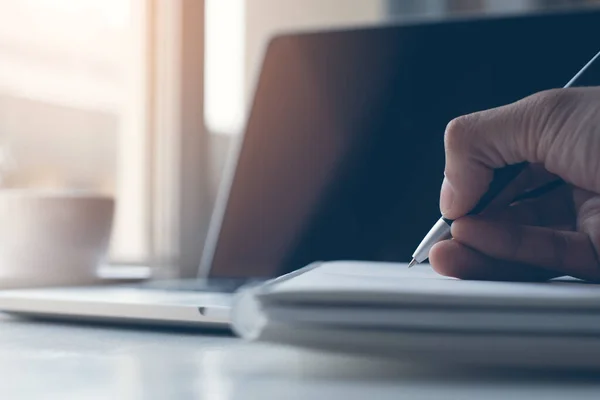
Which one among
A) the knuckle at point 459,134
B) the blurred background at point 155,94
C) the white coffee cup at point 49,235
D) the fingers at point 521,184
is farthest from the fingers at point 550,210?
the blurred background at point 155,94

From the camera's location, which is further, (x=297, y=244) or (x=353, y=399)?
(x=297, y=244)

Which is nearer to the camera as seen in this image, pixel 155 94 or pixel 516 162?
pixel 516 162

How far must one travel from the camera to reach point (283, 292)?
1.02 feet

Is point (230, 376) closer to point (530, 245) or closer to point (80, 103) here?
point (530, 245)

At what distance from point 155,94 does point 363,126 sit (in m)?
0.54

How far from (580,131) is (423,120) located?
38 cm

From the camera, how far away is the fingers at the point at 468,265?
444 mm

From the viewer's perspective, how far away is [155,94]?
4.11 feet

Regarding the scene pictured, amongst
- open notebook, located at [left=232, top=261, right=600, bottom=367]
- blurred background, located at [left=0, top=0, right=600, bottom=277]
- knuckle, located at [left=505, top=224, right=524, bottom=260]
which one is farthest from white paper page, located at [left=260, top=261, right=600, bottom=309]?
blurred background, located at [left=0, top=0, right=600, bottom=277]

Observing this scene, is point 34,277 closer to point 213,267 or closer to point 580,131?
point 213,267

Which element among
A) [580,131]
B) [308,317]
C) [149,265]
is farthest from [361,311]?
[149,265]

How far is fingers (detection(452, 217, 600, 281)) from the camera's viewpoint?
44 centimetres

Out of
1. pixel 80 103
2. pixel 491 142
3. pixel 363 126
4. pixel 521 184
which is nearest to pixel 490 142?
pixel 491 142

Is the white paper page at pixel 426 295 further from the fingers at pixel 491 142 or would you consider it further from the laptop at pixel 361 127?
the laptop at pixel 361 127
